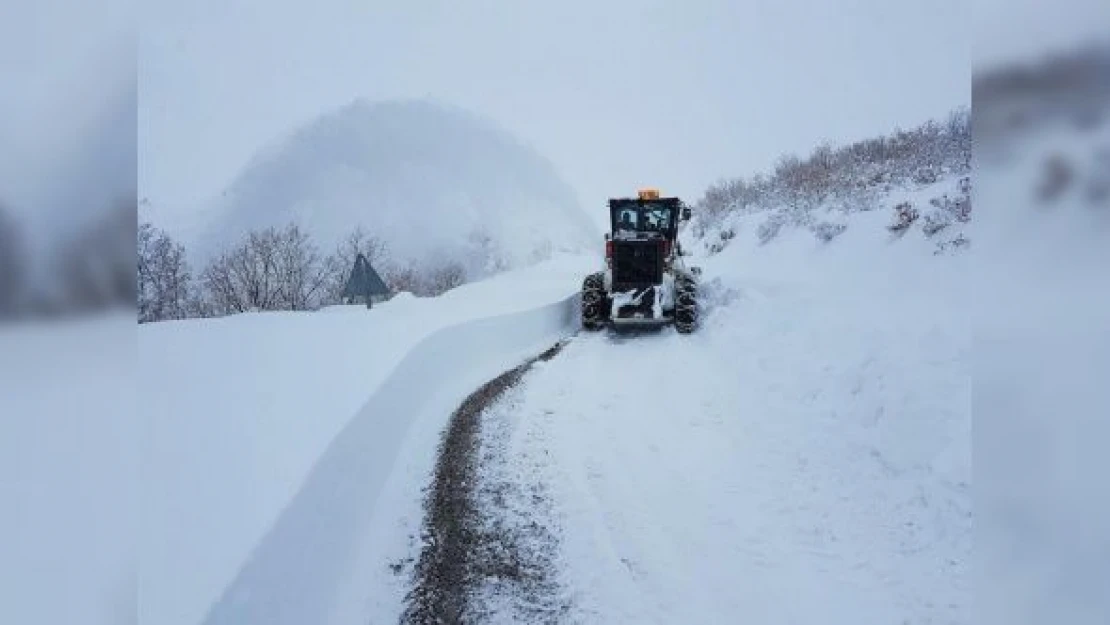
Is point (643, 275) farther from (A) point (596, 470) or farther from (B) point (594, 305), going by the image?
(A) point (596, 470)

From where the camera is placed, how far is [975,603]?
1508 millimetres

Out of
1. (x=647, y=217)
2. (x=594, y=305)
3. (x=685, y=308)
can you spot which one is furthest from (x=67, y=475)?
(x=647, y=217)

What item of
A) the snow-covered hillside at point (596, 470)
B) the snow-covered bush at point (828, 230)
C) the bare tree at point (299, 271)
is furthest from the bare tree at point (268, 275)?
the snow-covered bush at point (828, 230)

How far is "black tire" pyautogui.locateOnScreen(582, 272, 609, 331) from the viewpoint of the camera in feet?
35.9

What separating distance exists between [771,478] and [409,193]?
15.6 m

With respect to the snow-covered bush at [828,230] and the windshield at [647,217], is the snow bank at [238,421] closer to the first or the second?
the windshield at [647,217]

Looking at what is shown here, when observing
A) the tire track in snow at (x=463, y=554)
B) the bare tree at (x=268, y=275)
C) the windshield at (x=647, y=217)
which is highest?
the windshield at (x=647, y=217)

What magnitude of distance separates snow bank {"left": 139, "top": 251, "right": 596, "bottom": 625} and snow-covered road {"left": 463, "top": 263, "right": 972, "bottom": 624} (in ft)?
3.90

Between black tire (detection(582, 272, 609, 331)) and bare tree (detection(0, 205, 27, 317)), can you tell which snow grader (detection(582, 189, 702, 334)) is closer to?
black tire (detection(582, 272, 609, 331))

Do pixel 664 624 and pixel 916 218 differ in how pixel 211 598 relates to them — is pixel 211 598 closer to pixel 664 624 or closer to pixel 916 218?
pixel 664 624

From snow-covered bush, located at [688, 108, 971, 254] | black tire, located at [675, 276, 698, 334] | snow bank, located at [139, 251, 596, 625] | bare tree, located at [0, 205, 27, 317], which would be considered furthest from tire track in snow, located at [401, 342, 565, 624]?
black tire, located at [675, 276, 698, 334]

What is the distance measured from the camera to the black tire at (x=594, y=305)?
10.9m

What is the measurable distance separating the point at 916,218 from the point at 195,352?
325 inches

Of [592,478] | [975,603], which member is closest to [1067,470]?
[975,603]
